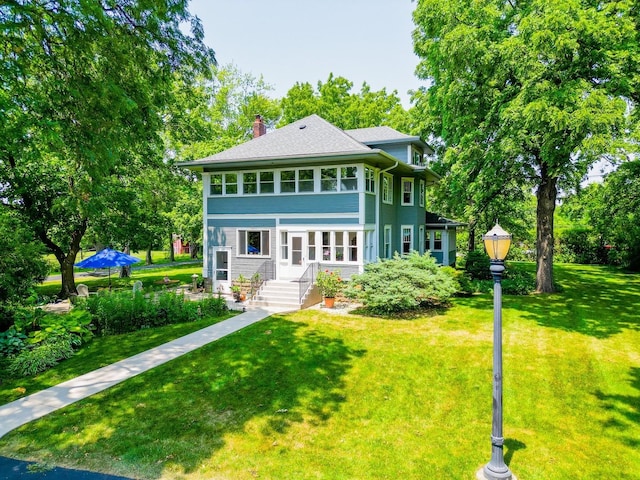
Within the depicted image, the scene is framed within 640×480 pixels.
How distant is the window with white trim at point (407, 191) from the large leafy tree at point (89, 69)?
1370 cm

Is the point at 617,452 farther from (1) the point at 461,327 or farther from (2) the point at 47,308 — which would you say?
(2) the point at 47,308

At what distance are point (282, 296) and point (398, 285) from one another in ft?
16.3

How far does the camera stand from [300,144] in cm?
1842

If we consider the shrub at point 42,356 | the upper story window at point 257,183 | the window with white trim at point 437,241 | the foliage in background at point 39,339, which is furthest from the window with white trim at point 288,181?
the window with white trim at point 437,241

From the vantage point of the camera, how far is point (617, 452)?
6148mm

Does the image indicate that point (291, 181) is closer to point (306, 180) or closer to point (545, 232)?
point (306, 180)

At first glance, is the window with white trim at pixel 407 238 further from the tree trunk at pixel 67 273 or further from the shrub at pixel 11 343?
the shrub at pixel 11 343

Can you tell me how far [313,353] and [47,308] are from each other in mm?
12841

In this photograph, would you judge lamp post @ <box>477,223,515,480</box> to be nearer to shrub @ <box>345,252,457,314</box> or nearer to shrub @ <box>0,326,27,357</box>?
shrub @ <box>345,252,457,314</box>

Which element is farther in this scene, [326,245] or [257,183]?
[257,183]

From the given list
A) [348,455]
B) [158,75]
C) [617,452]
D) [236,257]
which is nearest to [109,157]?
[158,75]

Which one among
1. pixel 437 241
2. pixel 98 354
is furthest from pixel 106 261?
pixel 437 241

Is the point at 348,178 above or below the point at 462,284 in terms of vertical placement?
above

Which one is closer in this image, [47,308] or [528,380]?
[528,380]
